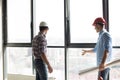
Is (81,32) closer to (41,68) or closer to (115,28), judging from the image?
(115,28)

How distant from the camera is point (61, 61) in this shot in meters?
4.62

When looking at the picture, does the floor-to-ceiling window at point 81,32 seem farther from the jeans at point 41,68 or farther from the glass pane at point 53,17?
the jeans at point 41,68

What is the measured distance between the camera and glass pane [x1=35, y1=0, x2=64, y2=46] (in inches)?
183

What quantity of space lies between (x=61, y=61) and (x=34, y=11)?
1280mm

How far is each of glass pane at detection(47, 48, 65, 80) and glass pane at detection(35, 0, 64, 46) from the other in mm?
146

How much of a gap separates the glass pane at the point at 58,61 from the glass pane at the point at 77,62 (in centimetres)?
13

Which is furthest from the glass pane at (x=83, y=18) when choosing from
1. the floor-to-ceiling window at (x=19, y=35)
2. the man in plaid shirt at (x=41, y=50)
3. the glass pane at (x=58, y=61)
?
the floor-to-ceiling window at (x=19, y=35)

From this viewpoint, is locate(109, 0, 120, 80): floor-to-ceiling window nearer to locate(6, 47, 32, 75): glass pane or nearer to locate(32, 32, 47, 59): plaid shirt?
locate(32, 32, 47, 59): plaid shirt

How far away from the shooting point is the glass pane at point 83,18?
4.28 m

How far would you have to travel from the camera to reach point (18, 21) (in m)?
5.27

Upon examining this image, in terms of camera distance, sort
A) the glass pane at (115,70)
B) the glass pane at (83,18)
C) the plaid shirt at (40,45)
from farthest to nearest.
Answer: the glass pane at (83,18) < the glass pane at (115,70) < the plaid shirt at (40,45)

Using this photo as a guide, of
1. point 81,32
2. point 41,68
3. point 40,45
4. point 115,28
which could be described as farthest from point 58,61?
point 115,28

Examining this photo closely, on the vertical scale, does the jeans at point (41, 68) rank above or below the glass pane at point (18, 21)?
below

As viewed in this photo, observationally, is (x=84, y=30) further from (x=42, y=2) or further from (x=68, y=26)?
(x=42, y=2)
